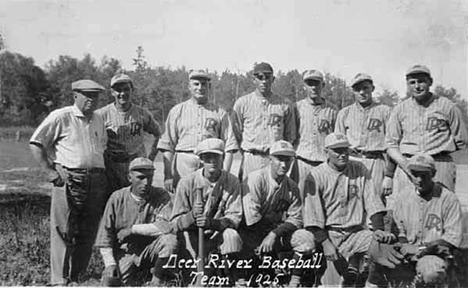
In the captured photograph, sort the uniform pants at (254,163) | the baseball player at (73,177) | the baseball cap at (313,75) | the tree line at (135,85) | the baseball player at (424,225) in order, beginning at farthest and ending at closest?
the tree line at (135,85) < the baseball cap at (313,75) < the uniform pants at (254,163) < the baseball player at (73,177) < the baseball player at (424,225)

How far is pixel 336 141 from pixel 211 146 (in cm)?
120

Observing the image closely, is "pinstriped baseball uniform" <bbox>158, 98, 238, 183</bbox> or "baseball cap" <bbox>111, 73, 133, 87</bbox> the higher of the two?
"baseball cap" <bbox>111, 73, 133, 87</bbox>

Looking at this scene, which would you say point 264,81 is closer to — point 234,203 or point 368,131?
point 368,131

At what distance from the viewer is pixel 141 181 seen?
600cm

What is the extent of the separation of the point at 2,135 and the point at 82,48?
1.41m

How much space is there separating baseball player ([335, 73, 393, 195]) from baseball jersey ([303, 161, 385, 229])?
0.42 metres

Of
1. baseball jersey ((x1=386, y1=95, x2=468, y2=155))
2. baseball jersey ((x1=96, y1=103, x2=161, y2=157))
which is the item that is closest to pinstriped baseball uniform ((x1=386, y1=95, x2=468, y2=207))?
baseball jersey ((x1=386, y1=95, x2=468, y2=155))

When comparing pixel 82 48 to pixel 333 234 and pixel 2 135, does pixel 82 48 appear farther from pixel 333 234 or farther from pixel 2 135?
pixel 333 234

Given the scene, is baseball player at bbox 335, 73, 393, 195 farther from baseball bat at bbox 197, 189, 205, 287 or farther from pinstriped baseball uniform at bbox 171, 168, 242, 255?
baseball bat at bbox 197, 189, 205, 287

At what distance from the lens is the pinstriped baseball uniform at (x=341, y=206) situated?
5.94m

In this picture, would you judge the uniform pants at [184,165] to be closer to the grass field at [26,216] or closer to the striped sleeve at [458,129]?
the grass field at [26,216]

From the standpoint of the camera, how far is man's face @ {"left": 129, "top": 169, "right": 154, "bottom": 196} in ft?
19.7

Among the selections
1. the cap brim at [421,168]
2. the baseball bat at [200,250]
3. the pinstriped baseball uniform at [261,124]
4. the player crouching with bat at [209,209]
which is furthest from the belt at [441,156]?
the baseball bat at [200,250]

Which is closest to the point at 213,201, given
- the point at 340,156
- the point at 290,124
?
the point at 290,124
